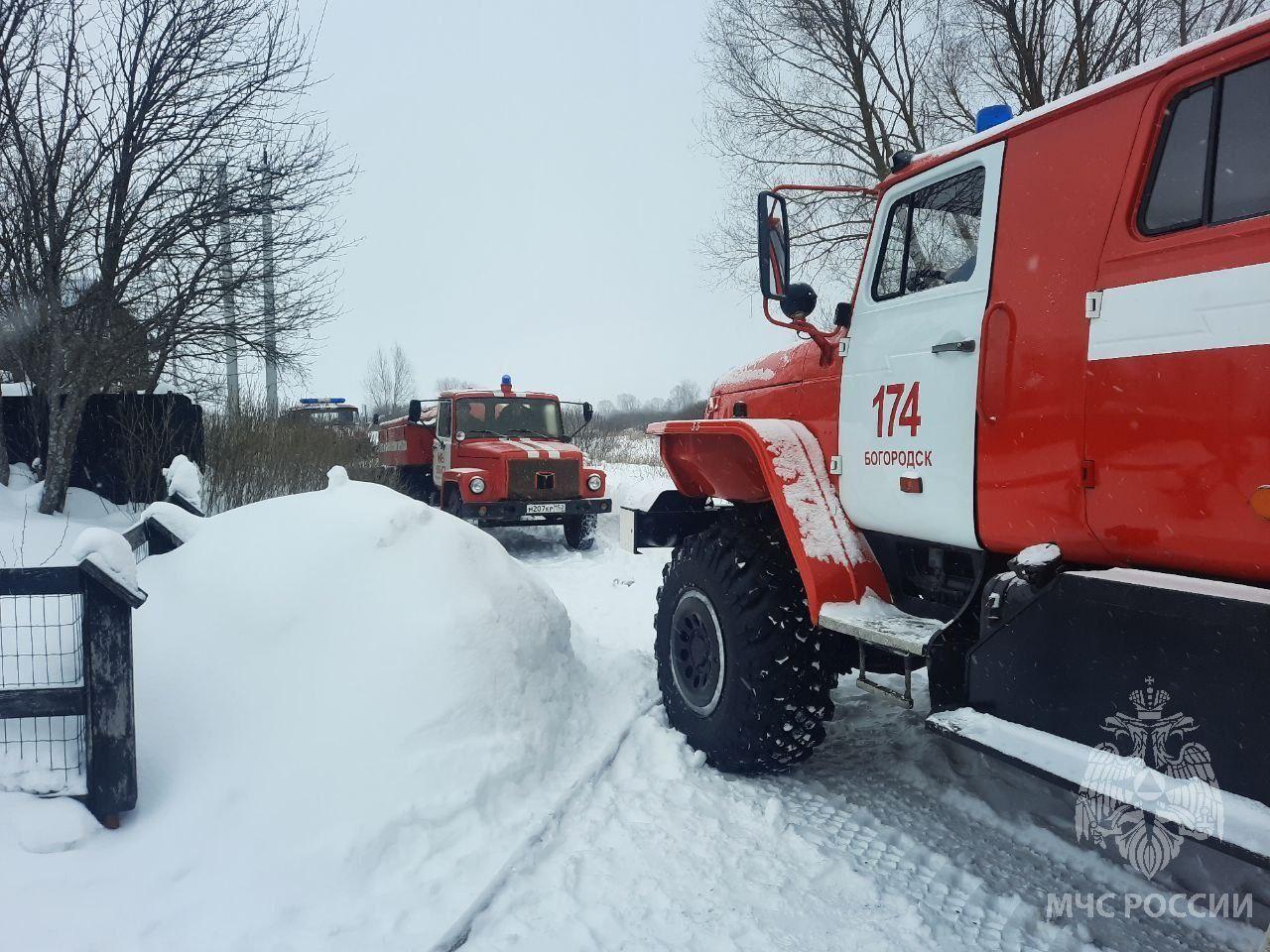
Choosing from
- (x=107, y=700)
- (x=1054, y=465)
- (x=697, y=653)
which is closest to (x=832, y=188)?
(x=1054, y=465)

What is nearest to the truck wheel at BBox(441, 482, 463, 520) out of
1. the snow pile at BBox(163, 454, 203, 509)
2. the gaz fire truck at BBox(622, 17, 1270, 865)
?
the snow pile at BBox(163, 454, 203, 509)

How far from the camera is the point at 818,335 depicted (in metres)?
3.34

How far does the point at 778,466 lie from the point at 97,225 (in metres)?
8.38

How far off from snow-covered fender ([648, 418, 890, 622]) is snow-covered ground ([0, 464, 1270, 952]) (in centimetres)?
92

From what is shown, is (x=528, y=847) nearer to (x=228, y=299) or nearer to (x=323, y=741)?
(x=323, y=741)

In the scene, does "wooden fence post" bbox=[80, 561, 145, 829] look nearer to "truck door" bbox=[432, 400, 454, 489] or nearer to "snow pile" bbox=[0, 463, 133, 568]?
"snow pile" bbox=[0, 463, 133, 568]

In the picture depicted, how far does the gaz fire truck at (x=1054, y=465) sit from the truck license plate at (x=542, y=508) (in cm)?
660

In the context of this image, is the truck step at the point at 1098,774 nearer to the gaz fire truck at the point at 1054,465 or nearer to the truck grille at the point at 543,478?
the gaz fire truck at the point at 1054,465

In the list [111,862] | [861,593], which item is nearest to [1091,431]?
[861,593]

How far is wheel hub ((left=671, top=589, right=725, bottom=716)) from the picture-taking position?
11.7 ft

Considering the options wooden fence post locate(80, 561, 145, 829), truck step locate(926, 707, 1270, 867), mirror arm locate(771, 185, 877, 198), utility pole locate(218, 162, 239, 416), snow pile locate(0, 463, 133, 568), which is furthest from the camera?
utility pole locate(218, 162, 239, 416)

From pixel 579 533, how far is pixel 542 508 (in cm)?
86

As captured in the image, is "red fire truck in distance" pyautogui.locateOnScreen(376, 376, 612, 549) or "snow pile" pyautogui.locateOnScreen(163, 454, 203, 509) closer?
"snow pile" pyautogui.locateOnScreen(163, 454, 203, 509)

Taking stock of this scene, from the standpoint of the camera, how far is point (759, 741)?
10.9 ft
